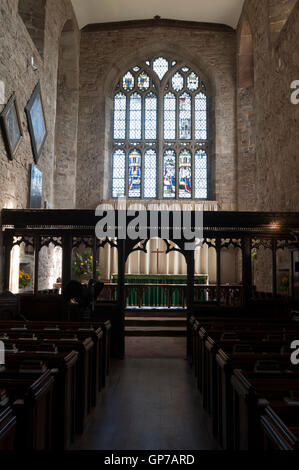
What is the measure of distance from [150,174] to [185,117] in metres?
2.57

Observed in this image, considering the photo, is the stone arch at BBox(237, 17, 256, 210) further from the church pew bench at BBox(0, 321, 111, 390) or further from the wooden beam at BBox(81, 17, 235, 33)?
the church pew bench at BBox(0, 321, 111, 390)

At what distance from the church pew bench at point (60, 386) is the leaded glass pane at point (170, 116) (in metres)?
12.4

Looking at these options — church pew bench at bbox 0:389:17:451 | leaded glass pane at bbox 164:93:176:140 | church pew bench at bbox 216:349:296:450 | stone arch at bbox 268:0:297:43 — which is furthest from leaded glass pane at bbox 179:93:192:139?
→ church pew bench at bbox 0:389:17:451

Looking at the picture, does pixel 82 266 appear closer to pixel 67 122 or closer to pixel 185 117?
pixel 67 122

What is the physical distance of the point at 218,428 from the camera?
3273 millimetres

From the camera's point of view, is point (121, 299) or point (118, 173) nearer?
point (121, 299)

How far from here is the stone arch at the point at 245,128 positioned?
1334 cm

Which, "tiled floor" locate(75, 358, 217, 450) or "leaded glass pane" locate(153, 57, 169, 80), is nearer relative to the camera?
"tiled floor" locate(75, 358, 217, 450)

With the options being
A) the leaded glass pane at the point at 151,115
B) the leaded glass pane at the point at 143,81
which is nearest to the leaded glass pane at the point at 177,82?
the leaded glass pane at the point at 151,115

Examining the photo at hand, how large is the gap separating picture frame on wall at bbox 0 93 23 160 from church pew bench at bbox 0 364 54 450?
218 inches

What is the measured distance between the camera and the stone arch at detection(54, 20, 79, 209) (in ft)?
44.1

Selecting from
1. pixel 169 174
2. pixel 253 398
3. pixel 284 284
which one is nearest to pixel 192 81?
pixel 169 174

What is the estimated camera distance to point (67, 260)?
23.4 feet
